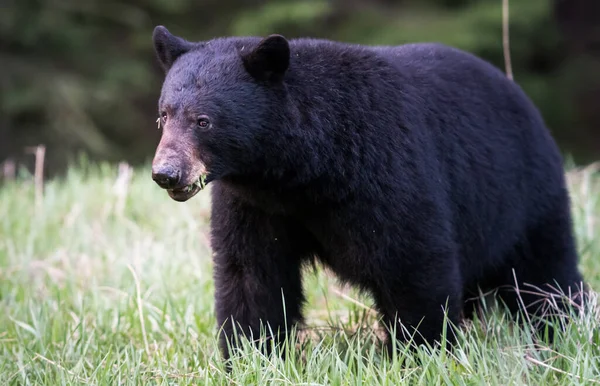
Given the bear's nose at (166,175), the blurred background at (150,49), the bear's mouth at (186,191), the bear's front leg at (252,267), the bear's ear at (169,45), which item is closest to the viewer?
the bear's nose at (166,175)

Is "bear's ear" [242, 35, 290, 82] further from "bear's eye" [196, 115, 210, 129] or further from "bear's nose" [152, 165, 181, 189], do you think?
"bear's nose" [152, 165, 181, 189]

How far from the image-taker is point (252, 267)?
3.66 meters

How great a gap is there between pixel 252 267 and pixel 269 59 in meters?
0.94

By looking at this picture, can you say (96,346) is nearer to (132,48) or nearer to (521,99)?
(521,99)

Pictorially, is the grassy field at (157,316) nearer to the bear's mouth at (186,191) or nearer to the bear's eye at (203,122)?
the bear's mouth at (186,191)

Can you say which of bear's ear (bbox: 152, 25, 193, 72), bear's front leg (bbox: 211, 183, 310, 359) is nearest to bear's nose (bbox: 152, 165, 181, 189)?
bear's front leg (bbox: 211, 183, 310, 359)

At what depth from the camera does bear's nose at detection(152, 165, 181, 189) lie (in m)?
3.04

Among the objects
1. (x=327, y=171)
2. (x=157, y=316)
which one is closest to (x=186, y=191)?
(x=327, y=171)

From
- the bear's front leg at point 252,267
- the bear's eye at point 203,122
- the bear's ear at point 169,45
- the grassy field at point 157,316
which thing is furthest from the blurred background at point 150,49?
the bear's eye at point 203,122

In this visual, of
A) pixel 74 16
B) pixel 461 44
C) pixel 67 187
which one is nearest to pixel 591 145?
pixel 461 44

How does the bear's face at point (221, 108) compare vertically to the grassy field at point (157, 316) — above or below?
above

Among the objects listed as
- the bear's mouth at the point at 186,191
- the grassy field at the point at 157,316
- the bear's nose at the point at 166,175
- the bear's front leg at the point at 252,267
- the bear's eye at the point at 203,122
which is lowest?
the grassy field at the point at 157,316

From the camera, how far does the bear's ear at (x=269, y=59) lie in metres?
3.29

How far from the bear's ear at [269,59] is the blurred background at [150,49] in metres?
8.08
